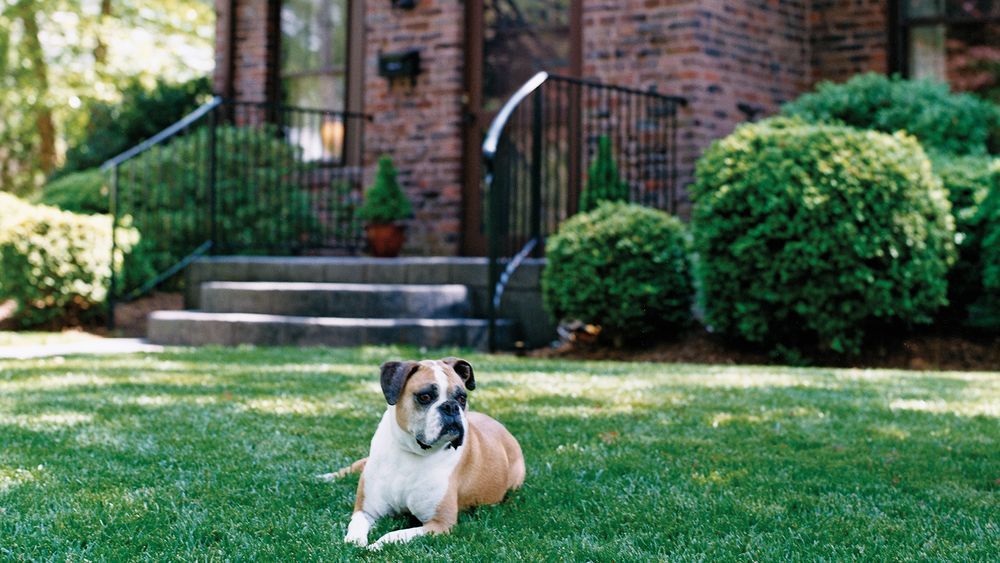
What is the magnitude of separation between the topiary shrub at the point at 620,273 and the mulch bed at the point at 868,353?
0.16m

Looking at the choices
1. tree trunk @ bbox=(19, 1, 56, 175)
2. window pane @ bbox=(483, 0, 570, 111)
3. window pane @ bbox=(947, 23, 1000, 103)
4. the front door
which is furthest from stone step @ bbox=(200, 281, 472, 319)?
tree trunk @ bbox=(19, 1, 56, 175)

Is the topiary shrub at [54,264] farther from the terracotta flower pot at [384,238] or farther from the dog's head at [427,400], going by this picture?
the dog's head at [427,400]

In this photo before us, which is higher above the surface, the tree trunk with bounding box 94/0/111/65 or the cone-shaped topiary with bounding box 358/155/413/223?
the tree trunk with bounding box 94/0/111/65

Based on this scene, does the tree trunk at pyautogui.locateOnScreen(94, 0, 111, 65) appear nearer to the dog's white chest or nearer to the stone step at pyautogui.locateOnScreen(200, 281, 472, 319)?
the stone step at pyautogui.locateOnScreen(200, 281, 472, 319)

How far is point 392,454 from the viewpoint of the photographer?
2.95 meters

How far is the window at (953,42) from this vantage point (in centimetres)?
944

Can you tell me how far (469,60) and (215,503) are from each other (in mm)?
7637

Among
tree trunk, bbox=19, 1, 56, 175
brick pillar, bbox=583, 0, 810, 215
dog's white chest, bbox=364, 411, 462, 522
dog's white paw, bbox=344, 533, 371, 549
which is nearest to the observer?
dog's white paw, bbox=344, 533, 371, 549

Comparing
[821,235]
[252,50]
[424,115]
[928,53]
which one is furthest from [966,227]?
[252,50]

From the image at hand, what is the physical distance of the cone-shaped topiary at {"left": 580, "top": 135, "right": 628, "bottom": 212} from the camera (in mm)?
8508

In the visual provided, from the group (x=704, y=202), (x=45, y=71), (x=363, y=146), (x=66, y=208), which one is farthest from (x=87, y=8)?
(x=704, y=202)

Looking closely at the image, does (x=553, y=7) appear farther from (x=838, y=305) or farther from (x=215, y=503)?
(x=215, y=503)

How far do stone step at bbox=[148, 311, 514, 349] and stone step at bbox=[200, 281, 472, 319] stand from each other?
0.40 feet

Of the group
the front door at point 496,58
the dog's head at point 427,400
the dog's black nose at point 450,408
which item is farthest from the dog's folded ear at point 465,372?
the front door at point 496,58
